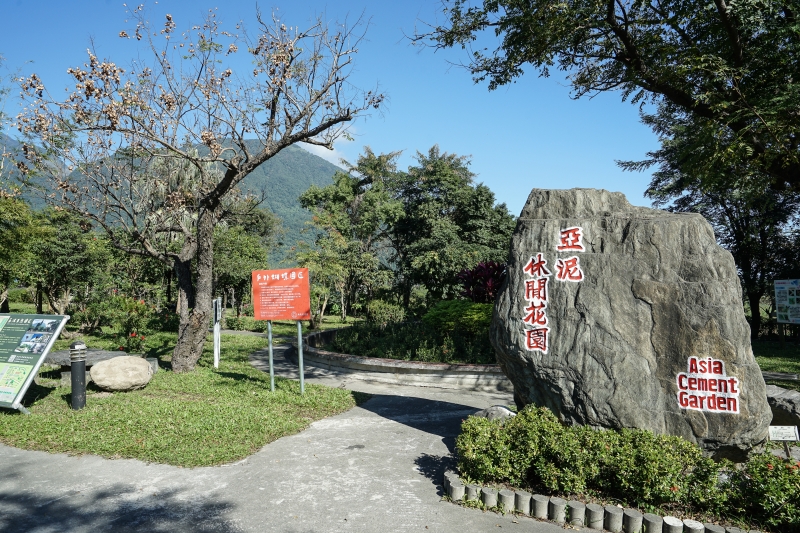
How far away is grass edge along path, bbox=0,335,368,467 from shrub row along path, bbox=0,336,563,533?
0.22 metres

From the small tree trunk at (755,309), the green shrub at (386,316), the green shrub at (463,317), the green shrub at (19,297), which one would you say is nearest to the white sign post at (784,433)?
the green shrub at (463,317)

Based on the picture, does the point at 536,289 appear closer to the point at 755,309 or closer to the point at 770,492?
the point at 770,492

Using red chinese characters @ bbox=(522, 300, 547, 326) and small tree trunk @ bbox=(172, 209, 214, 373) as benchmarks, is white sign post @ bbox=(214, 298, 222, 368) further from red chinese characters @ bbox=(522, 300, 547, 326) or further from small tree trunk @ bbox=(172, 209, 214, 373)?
red chinese characters @ bbox=(522, 300, 547, 326)

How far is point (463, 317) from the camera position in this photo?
40.3ft

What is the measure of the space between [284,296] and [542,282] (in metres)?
4.78

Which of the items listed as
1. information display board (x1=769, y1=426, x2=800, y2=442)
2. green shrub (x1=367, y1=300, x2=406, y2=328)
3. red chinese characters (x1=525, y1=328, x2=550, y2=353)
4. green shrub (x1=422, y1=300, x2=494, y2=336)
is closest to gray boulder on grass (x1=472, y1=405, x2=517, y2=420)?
red chinese characters (x1=525, y1=328, x2=550, y2=353)

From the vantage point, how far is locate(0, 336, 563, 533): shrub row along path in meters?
4.25

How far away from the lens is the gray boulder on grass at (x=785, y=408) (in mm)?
5930

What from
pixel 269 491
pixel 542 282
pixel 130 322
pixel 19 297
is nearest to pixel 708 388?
pixel 542 282

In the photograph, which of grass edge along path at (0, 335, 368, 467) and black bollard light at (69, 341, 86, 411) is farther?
black bollard light at (69, 341, 86, 411)

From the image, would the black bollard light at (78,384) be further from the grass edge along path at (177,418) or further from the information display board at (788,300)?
the information display board at (788,300)

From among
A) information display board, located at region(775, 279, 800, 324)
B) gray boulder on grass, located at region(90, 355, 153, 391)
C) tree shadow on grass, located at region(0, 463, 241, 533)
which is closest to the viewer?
tree shadow on grass, located at region(0, 463, 241, 533)

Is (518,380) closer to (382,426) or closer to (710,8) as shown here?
(382,426)

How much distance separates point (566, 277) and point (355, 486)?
3084 millimetres
